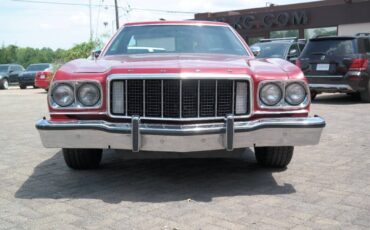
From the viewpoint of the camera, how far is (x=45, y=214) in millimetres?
3771

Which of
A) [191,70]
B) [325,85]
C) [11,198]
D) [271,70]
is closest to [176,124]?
[191,70]

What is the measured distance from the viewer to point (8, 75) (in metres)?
28.0

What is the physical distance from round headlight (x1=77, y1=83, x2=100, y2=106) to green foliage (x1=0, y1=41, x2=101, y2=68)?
61.5ft

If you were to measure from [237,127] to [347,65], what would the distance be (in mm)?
8353

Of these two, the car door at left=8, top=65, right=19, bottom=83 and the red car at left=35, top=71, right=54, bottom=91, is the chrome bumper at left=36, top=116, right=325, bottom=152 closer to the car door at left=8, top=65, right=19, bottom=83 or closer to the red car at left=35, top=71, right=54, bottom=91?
the red car at left=35, top=71, right=54, bottom=91

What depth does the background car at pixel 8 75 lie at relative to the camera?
89.3 feet

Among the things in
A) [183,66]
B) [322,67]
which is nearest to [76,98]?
[183,66]

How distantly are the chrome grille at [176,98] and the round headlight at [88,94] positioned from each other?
147 mm

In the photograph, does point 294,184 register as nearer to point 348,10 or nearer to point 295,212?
point 295,212

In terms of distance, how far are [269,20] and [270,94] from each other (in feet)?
84.3

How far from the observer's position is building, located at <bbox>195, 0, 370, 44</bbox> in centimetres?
2528

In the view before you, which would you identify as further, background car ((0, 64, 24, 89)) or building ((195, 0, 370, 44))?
background car ((0, 64, 24, 89))

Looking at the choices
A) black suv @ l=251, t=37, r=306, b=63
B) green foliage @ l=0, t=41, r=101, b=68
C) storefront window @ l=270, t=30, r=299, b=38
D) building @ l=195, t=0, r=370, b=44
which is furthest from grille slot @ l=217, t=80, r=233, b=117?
storefront window @ l=270, t=30, r=299, b=38

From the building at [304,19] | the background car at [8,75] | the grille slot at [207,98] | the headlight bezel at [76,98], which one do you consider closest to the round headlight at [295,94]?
the grille slot at [207,98]
